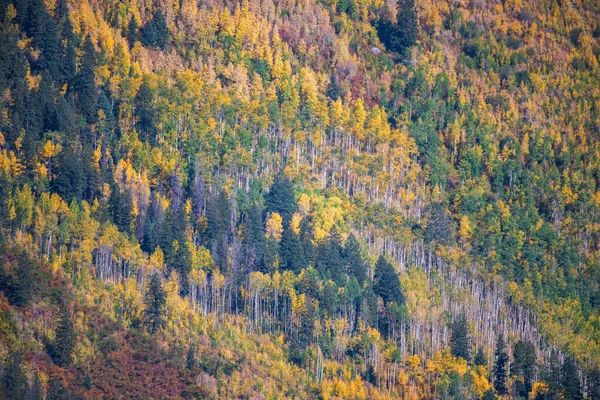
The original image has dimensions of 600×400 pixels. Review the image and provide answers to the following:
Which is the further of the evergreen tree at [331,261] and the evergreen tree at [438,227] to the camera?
the evergreen tree at [438,227]

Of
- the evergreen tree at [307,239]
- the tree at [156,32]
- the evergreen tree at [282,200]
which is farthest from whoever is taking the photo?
the tree at [156,32]

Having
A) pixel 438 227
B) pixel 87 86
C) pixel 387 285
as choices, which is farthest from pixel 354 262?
pixel 87 86

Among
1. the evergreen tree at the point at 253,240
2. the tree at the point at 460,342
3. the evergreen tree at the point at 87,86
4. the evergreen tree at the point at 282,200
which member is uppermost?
the evergreen tree at the point at 87,86

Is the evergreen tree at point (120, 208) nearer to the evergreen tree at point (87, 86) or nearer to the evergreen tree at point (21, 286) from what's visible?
the evergreen tree at point (87, 86)

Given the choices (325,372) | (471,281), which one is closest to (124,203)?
(325,372)

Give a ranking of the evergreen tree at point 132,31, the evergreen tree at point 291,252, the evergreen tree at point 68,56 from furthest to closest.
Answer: the evergreen tree at point 132,31, the evergreen tree at point 68,56, the evergreen tree at point 291,252

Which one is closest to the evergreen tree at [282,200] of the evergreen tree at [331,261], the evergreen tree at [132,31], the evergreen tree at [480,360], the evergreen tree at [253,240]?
the evergreen tree at [253,240]

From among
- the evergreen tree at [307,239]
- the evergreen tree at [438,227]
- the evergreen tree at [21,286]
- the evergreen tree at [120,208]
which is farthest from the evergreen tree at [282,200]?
the evergreen tree at [21,286]

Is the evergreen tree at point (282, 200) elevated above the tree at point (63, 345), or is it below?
above

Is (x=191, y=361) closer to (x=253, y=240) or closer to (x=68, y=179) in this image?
(x=253, y=240)
